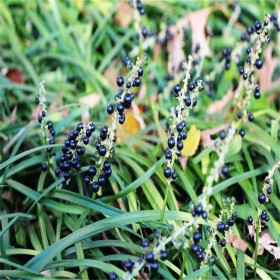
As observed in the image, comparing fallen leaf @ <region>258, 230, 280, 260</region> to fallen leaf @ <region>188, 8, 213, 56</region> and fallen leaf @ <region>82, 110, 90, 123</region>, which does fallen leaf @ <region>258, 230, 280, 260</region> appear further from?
fallen leaf @ <region>188, 8, 213, 56</region>

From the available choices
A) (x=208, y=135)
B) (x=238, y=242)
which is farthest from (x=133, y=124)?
(x=238, y=242)

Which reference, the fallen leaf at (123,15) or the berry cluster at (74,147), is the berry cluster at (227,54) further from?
the fallen leaf at (123,15)

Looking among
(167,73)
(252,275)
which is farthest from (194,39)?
(252,275)

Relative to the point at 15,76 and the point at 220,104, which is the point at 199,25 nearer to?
the point at 220,104

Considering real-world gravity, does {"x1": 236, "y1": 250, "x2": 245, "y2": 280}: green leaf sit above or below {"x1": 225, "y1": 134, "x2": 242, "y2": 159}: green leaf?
below

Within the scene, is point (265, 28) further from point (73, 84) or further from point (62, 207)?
point (73, 84)

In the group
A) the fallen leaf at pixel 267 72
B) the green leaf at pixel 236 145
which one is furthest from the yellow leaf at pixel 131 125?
the fallen leaf at pixel 267 72

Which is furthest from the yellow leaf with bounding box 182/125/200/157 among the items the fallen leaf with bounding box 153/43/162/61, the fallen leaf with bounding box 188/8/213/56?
the fallen leaf with bounding box 153/43/162/61
